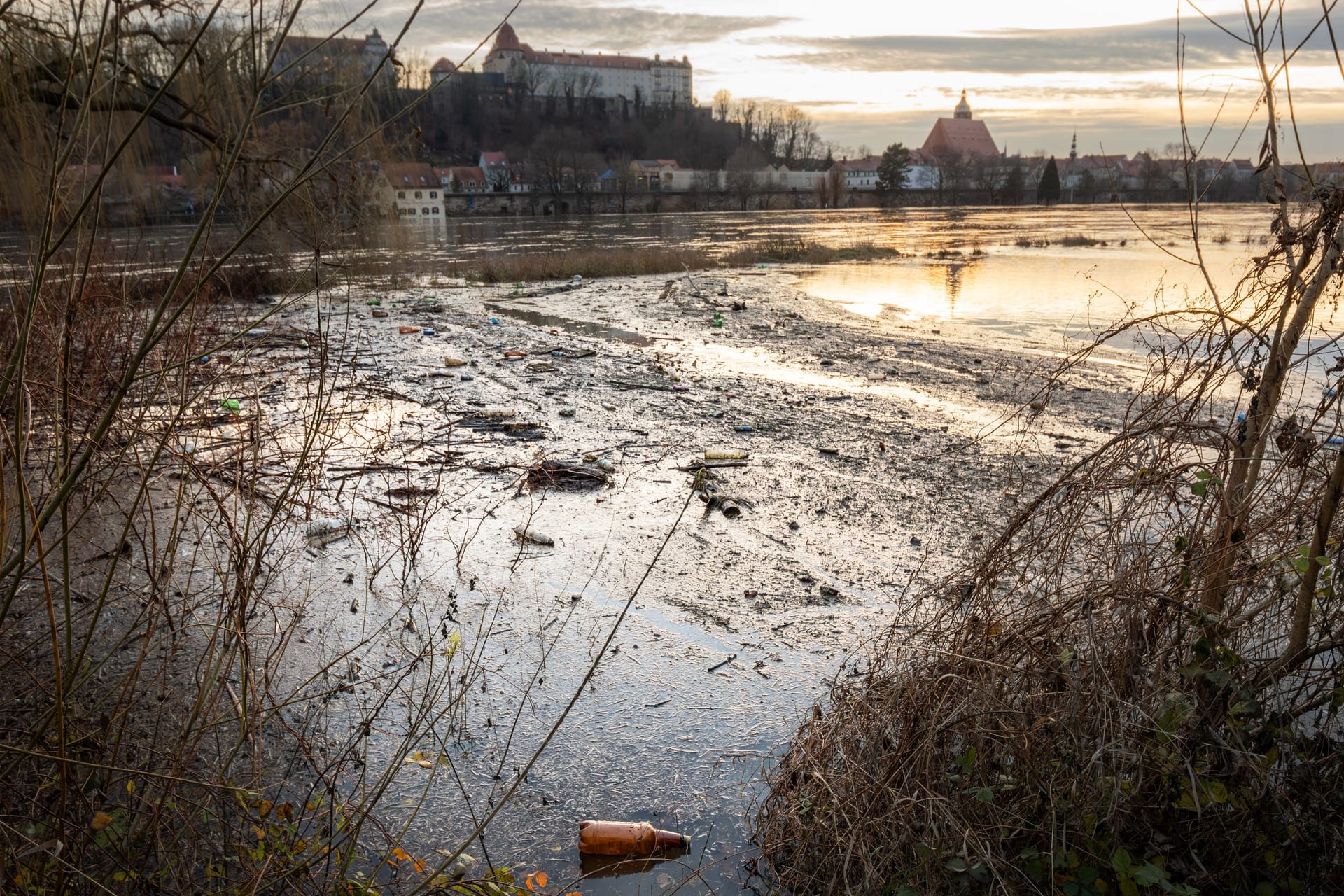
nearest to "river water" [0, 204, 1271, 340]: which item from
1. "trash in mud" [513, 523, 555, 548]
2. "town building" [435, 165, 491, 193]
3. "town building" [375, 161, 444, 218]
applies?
"trash in mud" [513, 523, 555, 548]

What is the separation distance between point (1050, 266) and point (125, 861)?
2276 cm

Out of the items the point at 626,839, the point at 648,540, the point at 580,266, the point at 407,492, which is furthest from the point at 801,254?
the point at 626,839

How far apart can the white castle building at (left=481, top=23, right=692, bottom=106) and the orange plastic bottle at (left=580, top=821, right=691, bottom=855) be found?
4117 inches

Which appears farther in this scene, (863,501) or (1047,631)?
(863,501)

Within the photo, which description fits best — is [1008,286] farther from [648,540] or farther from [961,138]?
[961,138]

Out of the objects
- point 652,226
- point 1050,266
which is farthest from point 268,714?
point 652,226

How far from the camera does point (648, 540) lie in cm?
490

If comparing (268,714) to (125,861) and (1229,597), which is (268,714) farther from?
(1229,597)

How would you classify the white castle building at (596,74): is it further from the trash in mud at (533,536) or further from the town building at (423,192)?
the trash in mud at (533,536)

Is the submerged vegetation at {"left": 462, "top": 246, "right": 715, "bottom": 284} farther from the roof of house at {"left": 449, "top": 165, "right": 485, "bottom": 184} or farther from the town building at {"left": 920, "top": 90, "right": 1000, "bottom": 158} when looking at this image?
the town building at {"left": 920, "top": 90, "right": 1000, "bottom": 158}

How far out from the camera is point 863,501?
5.43 metres

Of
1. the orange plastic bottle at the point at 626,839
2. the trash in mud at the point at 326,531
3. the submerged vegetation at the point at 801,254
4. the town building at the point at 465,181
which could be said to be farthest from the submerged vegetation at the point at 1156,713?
the town building at the point at 465,181

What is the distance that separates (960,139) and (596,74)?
162ft

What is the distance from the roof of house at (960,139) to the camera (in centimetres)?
11012
